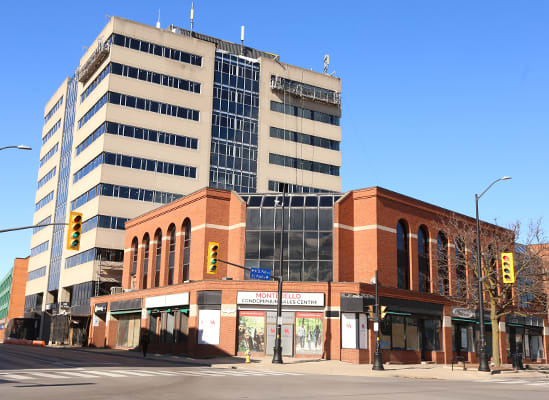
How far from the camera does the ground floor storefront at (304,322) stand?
4138cm

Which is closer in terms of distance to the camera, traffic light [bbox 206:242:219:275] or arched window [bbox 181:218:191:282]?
traffic light [bbox 206:242:219:275]

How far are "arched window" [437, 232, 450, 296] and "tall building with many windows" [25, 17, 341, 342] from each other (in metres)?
30.1

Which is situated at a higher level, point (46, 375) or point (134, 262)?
point (134, 262)

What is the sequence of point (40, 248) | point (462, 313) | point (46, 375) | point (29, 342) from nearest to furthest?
point (46, 375)
point (462, 313)
point (29, 342)
point (40, 248)

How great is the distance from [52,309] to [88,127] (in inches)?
991

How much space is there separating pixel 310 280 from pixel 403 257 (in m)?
8.47

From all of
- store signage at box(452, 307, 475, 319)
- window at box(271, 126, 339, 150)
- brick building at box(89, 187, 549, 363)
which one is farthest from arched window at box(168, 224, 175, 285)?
window at box(271, 126, 339, 150)

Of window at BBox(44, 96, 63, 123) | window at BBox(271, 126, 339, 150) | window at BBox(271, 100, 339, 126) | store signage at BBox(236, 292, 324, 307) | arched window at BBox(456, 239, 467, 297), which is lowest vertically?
store signage at BBox(236, 292, 324, 307)

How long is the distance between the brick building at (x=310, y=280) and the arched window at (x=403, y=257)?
0.10 meters

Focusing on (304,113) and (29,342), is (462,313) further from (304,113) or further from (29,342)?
(29,342)

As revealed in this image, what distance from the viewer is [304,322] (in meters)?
42.1

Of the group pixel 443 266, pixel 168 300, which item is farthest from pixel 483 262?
Answer: pixel 168 300

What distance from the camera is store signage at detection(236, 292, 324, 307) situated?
4209 cm

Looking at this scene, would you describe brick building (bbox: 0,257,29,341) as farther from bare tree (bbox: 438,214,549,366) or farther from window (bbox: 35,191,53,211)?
bare tree (bbox: 438,214,549,366)
